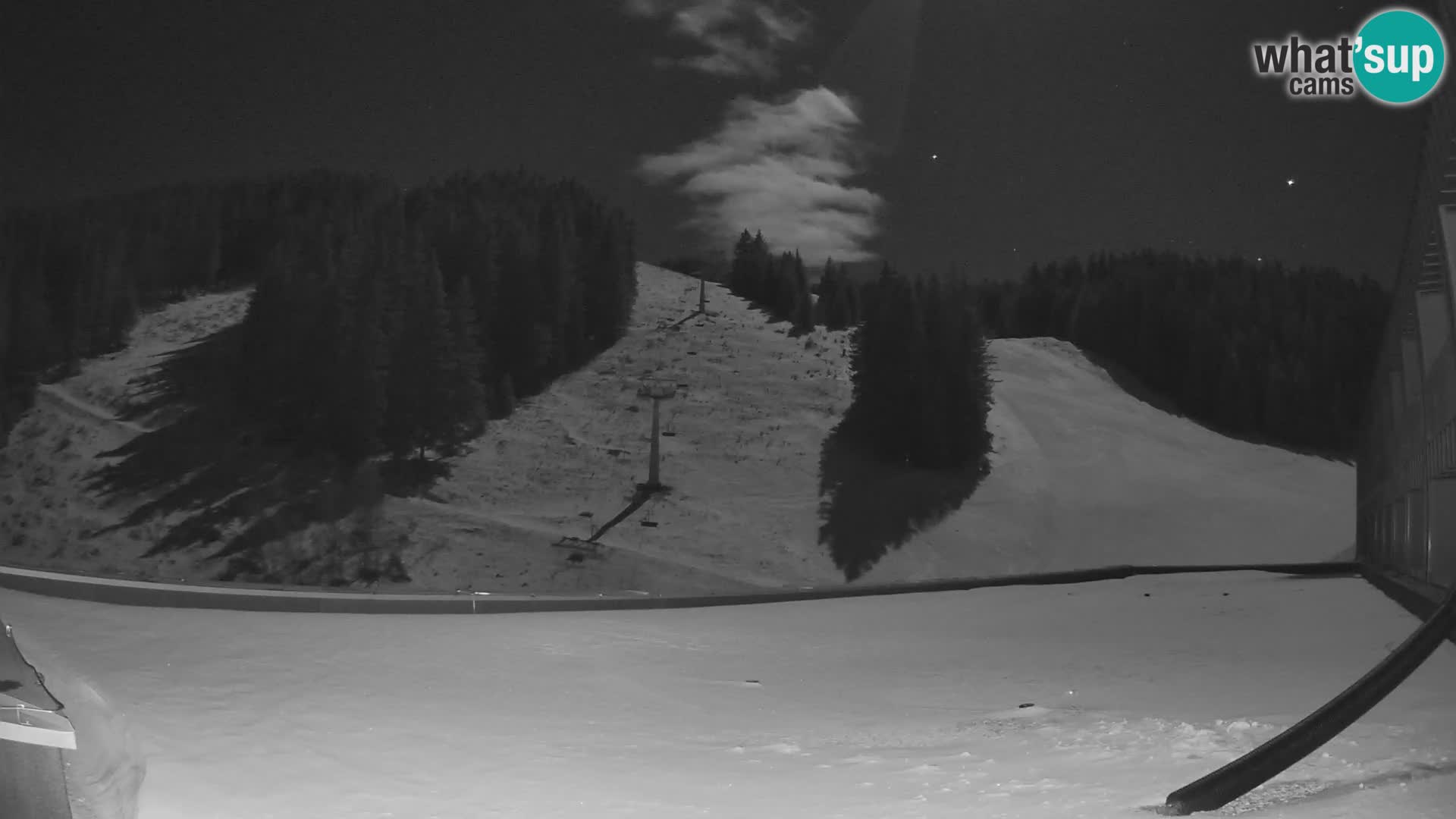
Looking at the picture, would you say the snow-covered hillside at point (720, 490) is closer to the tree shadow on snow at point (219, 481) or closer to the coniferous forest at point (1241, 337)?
the tree shadow on snow at point (219, 481)

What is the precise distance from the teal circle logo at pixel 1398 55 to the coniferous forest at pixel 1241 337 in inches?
1580

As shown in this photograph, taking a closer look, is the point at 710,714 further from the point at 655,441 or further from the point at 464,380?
the point at 464,380

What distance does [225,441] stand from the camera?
1795 inches

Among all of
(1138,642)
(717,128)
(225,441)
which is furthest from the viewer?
(717,128)

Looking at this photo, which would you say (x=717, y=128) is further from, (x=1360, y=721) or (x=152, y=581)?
(x=1360, y=721)

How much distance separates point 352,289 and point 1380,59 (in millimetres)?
39074

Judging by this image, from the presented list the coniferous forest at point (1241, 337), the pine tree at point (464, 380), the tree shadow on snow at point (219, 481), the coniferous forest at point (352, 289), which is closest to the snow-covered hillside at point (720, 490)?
the tree shadow on snow at point (219, 481)

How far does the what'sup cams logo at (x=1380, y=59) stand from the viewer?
14742 millimetres

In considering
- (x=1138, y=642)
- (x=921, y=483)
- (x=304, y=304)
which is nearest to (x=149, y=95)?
(x=304, y=304)

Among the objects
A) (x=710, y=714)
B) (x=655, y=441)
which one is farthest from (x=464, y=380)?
(x=710, y=714)

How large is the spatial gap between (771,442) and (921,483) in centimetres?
686

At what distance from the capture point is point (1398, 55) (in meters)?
15.9

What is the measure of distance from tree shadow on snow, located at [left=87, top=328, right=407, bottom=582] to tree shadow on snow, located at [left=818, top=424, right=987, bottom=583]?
16.3 m

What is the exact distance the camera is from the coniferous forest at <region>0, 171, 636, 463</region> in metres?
44.2
